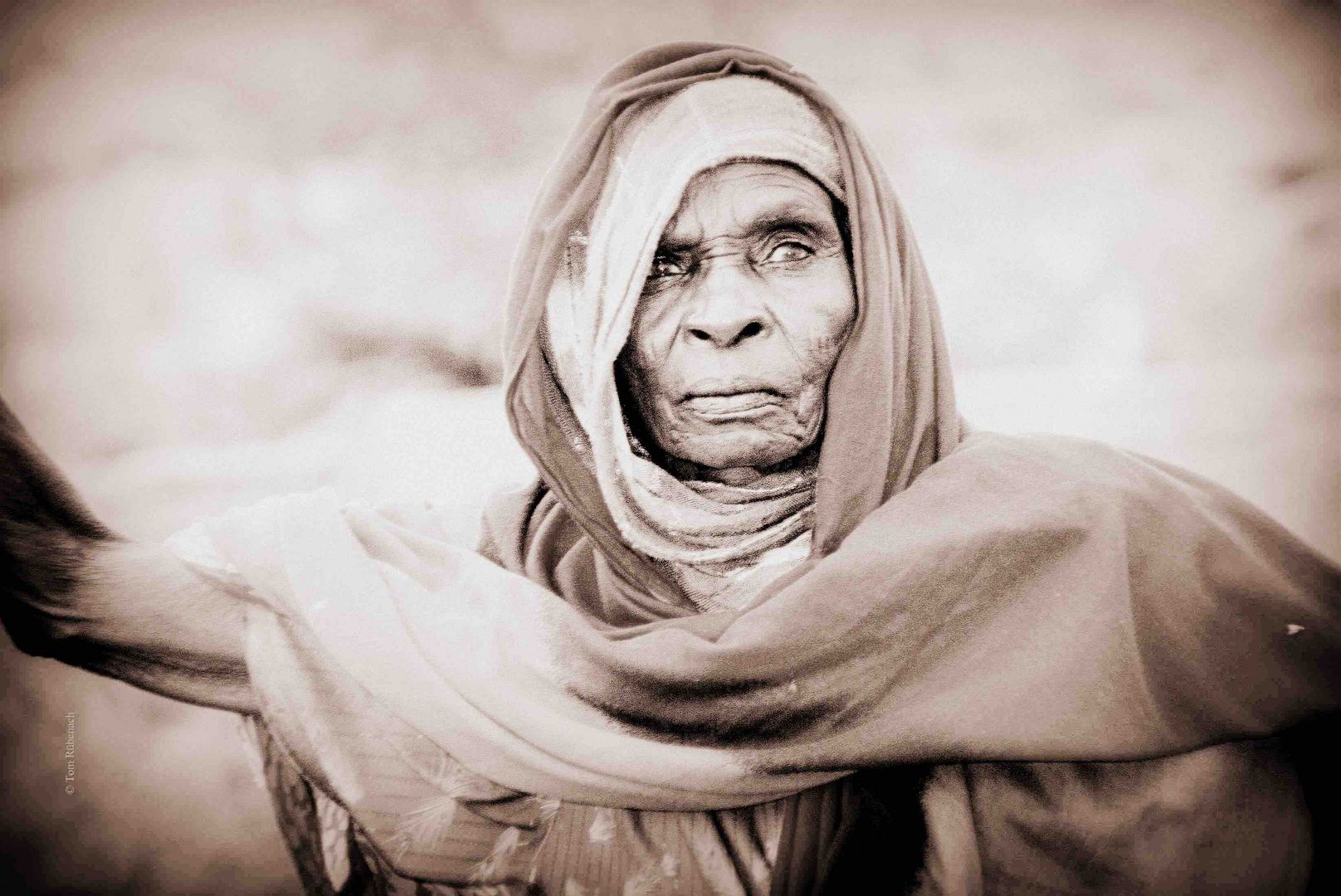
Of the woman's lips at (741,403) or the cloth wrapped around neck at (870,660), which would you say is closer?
the cloth wrapped around neck at (870,660)

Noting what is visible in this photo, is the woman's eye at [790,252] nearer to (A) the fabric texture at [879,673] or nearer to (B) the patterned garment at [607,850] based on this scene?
(A) the fabric texture at [879,673]

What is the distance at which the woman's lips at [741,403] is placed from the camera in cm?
101

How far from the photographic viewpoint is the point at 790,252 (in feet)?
3.45

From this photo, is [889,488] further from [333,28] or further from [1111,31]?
[333,28]

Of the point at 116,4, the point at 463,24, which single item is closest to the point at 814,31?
the point at 463,24

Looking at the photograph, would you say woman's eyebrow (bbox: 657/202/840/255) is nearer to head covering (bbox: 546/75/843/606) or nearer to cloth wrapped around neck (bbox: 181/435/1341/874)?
head covering (bbox: 546/75/843/606)

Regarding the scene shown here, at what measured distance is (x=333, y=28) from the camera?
50.3 inches

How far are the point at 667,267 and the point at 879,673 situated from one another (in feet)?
1.84

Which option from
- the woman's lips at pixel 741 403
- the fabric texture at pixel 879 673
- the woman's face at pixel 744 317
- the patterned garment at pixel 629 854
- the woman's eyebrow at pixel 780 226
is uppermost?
the woman's eyebrow at pixel 780 226

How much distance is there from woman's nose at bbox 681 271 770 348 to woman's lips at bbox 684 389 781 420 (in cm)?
6

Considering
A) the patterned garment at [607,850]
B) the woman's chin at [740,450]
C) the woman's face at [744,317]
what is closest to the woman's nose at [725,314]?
the woman's face at [744,317]

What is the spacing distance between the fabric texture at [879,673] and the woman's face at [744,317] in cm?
5

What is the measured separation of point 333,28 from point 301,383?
0.56 metres

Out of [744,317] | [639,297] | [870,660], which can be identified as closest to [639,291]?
[639,297]
